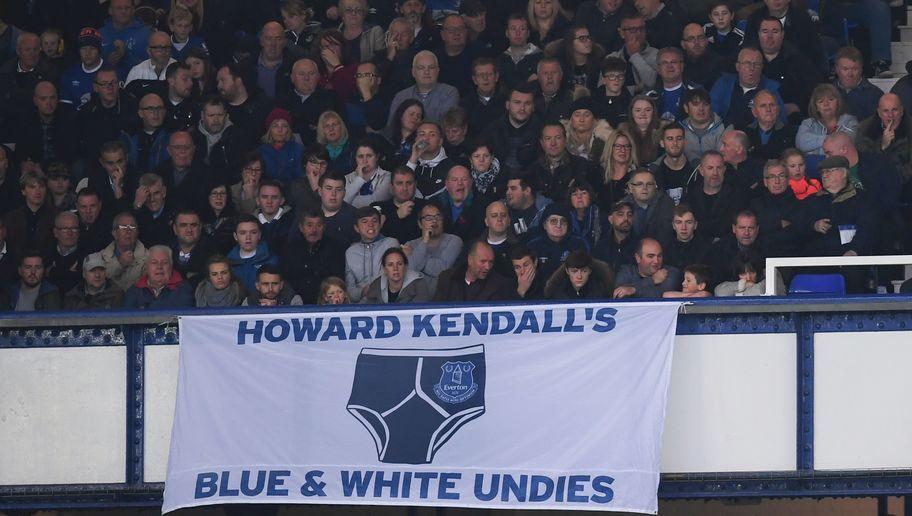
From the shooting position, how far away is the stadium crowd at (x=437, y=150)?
1279 cm

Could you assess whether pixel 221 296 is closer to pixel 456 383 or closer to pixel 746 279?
pixel 456 383

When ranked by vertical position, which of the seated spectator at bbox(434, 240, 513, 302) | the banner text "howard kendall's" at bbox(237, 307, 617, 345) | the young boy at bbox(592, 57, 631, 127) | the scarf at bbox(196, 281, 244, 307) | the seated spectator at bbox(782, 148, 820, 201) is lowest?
the banner text "howard kendall's" at bbox(237, 307, 617, 345)

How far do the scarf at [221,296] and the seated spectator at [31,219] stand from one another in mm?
2175

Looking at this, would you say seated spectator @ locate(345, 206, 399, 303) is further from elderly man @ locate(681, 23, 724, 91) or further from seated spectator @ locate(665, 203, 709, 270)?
elderly man @ locate(681, 23, 724, 91)

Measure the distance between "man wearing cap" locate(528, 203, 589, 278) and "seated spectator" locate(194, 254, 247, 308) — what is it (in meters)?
2.26

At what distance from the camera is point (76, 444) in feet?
35.4

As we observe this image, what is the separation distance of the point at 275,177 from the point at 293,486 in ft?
15.7

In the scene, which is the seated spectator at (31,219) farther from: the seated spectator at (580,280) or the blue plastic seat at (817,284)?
the blue plastic seat at (817,284)

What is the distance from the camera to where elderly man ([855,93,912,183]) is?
13.5 metres

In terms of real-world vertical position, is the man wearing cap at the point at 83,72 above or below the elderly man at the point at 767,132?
above

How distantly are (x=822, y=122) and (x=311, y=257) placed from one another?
438cm

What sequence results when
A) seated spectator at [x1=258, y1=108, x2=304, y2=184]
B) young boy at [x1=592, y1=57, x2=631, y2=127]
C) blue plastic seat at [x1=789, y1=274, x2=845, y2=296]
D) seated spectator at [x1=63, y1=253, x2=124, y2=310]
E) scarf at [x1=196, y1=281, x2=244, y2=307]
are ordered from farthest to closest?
seated spectator at [x1=258, y1=108, x2=304, y2=184] → young boy at [x1=592, y1=57, x2=631, y2=127] → seated spectator at [x1=63, y1=253, x2=124, y2=310] → scarf at [x1=196, y1=281, x2=244, y2=307] → blue plastic seat at [x1=789, y1=274, x2=845, y2=296]

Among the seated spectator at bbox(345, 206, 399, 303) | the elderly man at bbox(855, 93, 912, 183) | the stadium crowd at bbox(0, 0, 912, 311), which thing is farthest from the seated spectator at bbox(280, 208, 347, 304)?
the elderly man at bbox(855, 93, 912, 183)

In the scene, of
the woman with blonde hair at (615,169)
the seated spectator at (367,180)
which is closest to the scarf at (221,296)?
the seated spectator at (367,180)
